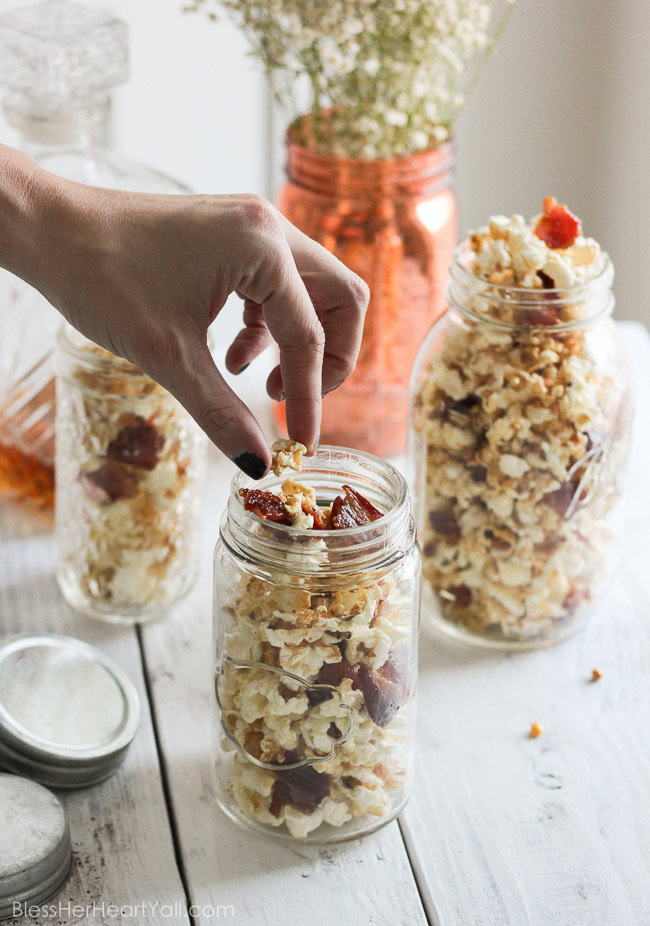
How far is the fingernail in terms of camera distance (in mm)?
806

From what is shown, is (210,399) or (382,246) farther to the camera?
(382,246)

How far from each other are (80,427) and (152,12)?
99 cm

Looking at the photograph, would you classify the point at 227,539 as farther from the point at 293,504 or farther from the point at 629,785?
the point at 629,785

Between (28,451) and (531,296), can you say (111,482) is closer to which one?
(28,451)

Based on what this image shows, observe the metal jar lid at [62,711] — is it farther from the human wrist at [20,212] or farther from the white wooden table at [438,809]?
the human wrist at [20,212]

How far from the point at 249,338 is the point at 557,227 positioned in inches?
11.8

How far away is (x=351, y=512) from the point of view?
2.87ft

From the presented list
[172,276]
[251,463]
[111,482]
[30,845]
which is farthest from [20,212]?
[30,845]

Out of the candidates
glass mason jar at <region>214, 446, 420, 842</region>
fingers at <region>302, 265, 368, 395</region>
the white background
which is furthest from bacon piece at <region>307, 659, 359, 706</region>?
the white background

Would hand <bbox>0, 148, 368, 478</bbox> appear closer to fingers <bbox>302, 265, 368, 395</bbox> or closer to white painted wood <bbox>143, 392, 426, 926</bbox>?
fingers <bbox>302, 265, 368, 395</bbox>

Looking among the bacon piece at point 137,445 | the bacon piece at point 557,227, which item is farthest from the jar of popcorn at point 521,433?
the bacon piece at point 137,445

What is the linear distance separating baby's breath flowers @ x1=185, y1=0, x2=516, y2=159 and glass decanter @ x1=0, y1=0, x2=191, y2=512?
0.14 meters

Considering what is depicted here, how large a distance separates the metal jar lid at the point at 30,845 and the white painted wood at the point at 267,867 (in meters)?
0.10

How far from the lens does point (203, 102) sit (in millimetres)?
1928
